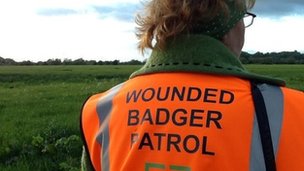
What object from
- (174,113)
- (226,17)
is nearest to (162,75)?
(174,113)

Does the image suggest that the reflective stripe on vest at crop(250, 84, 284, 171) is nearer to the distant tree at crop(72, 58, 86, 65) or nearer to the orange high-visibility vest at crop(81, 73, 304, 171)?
the orange high-visibility vest at crop(81, 73, 304, 171)

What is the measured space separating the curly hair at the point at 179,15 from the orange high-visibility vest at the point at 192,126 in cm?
16

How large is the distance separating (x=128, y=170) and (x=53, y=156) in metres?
6.42

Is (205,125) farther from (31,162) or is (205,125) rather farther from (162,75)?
(31,162)

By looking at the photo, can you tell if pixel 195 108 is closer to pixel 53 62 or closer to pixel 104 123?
pixel 104 123

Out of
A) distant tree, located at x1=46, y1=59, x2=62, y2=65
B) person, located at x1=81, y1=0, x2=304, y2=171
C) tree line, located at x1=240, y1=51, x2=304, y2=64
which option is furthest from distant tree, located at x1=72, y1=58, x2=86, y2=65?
person, located at x1=81, y1=0, x2=304, y2=171

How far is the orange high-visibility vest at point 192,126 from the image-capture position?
75.5 inches

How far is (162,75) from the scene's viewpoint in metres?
2.14

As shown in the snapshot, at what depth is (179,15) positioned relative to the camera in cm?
218

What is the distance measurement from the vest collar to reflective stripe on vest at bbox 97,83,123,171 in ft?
0.60

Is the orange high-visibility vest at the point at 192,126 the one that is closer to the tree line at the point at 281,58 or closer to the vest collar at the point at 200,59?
the vest collar at the point at 200,59

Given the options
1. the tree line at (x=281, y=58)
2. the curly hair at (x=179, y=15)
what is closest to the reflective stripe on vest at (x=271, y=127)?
the curly hair at (x=179, y=15)

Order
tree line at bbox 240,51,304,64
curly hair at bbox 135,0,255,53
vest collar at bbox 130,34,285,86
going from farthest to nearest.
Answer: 1. tree line at bbox 240,51,304,64
2. curly hair at bbox 135,0,255,53
3. vest collar at bbox 130,34,285,86

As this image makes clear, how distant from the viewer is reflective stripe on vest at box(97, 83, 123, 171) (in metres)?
2.17
